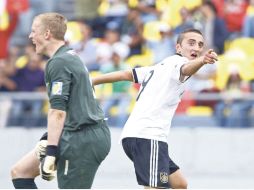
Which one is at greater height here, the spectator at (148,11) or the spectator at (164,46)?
the spectator at (148,11)

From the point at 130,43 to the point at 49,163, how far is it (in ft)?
27.6

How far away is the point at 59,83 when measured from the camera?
6.78 m

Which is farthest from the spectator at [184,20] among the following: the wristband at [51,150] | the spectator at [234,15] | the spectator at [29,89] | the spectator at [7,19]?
the wristband at [51,150]

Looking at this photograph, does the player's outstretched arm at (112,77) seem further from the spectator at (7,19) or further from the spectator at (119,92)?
the spectator at (7,19)

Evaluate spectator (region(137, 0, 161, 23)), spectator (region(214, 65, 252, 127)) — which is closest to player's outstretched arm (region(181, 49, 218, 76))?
spectator (region(214, 65, 252, 127))

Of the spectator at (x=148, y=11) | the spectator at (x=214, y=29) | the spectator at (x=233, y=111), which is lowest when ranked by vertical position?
the spectator at (x=233, y=111)

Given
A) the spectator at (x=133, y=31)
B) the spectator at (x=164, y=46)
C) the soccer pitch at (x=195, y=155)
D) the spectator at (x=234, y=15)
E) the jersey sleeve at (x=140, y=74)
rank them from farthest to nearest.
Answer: the spectator at (x=234, y=15) < the spectator at (x=133, y=31) < the spectator at (x=164, y=46) < the soccer pitch at (x=195, y=155) < the jersey sleeve at (x=140, y=74)

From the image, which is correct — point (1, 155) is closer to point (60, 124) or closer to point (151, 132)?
point (151, 132)

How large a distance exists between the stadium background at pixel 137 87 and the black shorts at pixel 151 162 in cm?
448

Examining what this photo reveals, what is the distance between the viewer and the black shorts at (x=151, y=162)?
801 centimetres

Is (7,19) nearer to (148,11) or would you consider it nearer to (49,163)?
(148,11)

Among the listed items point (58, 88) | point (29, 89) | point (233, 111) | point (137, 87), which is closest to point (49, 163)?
point (58, 88)

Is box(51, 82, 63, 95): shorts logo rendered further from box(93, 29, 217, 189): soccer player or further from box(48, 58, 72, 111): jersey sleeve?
box(93, 29, 217, 189): soccer player

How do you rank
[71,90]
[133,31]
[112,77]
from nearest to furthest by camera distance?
[71,90]
[112,77]
[133,31]
